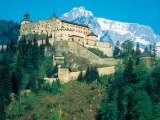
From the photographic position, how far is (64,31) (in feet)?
349

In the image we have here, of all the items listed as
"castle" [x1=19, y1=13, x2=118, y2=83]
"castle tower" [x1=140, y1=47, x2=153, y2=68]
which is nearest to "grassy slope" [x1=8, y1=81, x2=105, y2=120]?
"castle" [x1=19, y1=13, x2=118, y2=83]

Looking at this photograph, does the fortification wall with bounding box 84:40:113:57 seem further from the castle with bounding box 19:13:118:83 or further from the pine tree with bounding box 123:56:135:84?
the pine tree with bounding box 123:56:135:84

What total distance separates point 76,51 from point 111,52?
494 inches

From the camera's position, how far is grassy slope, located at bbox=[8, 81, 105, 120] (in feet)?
242

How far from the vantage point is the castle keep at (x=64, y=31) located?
350 feet

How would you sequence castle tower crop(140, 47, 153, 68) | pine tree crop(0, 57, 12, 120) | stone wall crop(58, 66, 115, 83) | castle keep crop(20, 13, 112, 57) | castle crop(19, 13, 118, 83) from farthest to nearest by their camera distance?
castle keep crop(20, 13, 112, 57) → castle crop(19, 13, 118, 83) → castle tower crop(140, 47, 153, 68) → stone wall crop(58, 66, 115, 83) → pine tree crop(0, 57, 12, 120)

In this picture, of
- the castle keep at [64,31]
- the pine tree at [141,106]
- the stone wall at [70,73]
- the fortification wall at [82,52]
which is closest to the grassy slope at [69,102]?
the stone wall at [70,73]

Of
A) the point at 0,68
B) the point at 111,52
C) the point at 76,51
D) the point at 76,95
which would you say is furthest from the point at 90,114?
the point at 111,52

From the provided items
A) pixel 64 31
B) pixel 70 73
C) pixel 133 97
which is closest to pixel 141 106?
pixel 133 97

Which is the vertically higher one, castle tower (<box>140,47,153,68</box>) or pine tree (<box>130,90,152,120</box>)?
castle tower (<box>140,47,153,68</box>)

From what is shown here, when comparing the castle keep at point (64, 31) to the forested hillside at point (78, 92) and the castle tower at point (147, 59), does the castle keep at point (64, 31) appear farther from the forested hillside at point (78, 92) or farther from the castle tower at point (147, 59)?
the castle tower at point (147, 59)

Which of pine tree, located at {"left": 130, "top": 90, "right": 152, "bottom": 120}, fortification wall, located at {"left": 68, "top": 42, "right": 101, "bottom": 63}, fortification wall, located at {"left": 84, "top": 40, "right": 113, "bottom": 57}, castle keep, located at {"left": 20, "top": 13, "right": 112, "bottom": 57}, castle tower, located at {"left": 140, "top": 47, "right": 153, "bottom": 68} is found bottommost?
pine tree, located at {"left": 130, "top": 90, "right": 152, "bottom": 120}

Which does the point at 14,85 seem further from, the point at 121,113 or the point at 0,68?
the point at 121,113

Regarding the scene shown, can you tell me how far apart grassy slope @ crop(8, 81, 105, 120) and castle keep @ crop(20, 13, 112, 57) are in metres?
27.3
